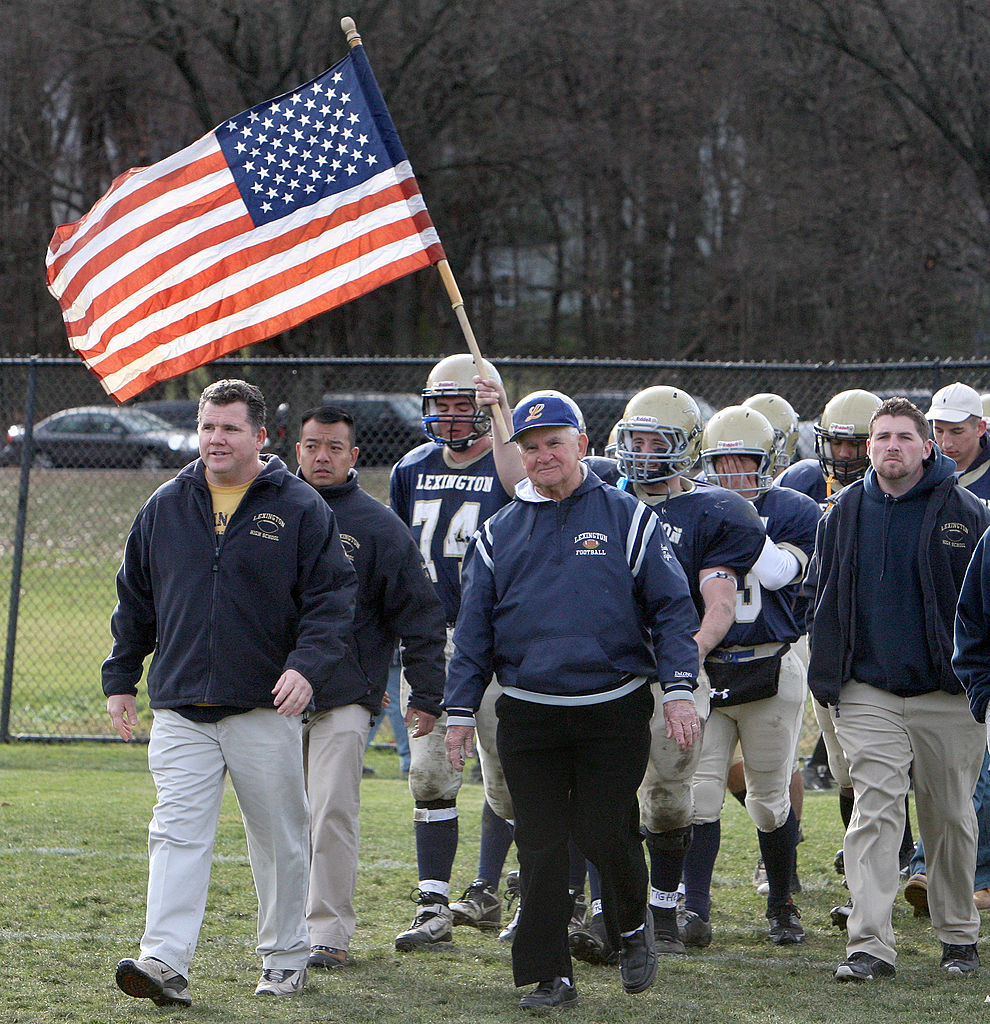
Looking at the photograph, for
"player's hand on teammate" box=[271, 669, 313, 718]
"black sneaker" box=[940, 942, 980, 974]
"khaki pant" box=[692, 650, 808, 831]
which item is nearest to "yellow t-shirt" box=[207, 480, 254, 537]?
"player's hand on teammate" box=[271, 669, 313, 718]

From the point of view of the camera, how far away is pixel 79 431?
12.3 metres

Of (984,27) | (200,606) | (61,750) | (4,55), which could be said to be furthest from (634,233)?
(200,606)

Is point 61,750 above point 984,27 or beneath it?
beneath

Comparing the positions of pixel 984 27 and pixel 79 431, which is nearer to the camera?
pixel 79 431

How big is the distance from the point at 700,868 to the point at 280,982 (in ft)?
6.02

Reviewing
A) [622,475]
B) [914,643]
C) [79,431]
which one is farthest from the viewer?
[79,431]

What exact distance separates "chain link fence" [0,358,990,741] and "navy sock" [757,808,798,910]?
3.57 meters

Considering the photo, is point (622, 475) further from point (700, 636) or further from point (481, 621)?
point (481, 621)

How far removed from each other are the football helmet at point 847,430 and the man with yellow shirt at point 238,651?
2904 millimetres

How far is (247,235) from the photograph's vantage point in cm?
621

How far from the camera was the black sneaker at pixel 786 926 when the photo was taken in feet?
19.0

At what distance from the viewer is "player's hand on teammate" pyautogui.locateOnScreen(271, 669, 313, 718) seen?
15.6ft

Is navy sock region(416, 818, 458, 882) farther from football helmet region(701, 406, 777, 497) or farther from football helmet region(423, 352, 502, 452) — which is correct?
football helmet region(701, 406, 777, 497)

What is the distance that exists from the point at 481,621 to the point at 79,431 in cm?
825
